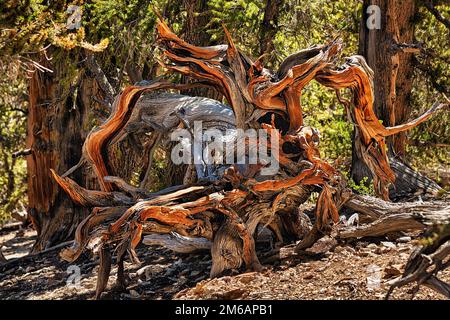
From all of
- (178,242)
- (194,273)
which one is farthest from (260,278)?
(178,242)

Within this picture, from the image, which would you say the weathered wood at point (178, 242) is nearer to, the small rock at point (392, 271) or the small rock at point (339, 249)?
the small rock at point (339, 249)

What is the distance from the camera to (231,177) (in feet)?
25.4

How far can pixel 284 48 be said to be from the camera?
10961 millimetres

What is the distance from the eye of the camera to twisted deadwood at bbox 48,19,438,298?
7648mm

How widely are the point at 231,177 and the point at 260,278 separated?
0.93 m

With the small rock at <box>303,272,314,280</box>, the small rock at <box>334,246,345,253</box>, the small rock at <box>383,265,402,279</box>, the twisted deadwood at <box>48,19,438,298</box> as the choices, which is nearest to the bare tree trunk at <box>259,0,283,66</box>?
the twisted deadwood at <box>48,19,438,298</box>

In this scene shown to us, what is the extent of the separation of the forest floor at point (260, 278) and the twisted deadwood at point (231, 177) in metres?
0.25

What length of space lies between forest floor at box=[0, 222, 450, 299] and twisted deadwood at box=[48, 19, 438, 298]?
0.25 meters

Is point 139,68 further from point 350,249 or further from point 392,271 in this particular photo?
point 392,271

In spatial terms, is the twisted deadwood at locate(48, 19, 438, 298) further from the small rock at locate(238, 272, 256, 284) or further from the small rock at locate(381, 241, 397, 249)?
the small rock at locate(381, 241, 397, 249)
